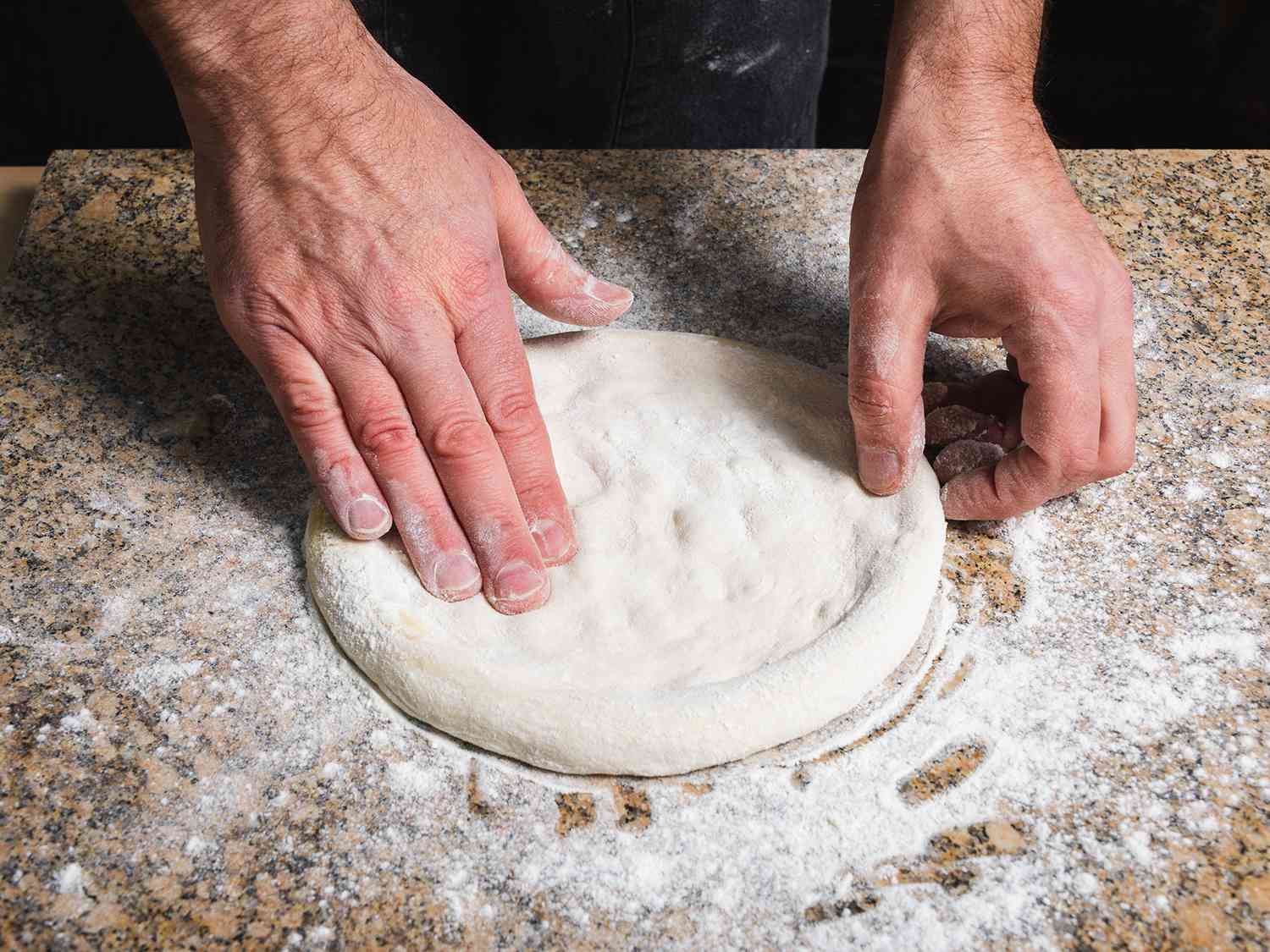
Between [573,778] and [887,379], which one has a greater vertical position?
[887,379]

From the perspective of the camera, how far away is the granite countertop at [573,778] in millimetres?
1103

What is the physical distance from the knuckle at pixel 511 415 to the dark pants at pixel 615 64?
105 cm

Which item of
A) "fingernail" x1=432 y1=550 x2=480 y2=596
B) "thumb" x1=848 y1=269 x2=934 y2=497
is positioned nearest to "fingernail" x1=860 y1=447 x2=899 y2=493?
"thumb" x1=848 y1=269 x2=934 y2=497

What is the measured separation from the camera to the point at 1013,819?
3.84 feet

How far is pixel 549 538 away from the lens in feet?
4.33

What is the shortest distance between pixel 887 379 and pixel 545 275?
50 centimetres

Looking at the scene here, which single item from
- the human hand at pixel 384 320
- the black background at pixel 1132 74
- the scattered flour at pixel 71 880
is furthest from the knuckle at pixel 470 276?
the black background at pixel 1132 74

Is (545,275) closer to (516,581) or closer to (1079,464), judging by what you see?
(516,581)

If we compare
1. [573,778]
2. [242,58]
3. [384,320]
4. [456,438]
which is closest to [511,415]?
[456,438]

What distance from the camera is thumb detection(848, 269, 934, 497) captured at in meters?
1.31

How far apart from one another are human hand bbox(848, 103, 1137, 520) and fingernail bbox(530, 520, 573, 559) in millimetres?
395

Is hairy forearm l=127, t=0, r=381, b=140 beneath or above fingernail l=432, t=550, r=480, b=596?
above

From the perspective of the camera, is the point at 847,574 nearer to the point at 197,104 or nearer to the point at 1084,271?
the point at 1084,271

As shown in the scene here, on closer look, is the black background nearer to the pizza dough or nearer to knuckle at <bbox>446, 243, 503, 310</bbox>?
the pizza dough
